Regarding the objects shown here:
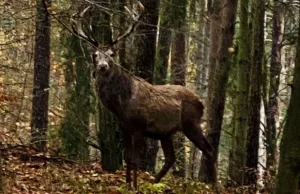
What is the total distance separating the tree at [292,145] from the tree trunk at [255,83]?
21.3 ft

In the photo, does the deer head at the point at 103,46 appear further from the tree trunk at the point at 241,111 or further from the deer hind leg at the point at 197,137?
the tree trunk at the point at 241,111

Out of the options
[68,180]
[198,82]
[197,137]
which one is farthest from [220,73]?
[198,82]

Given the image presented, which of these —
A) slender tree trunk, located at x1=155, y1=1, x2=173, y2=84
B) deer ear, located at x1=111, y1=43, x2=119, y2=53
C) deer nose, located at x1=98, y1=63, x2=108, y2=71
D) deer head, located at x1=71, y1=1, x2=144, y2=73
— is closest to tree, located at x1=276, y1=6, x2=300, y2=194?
deer head, located at x1=71, y1=1, x2=144, y2=73

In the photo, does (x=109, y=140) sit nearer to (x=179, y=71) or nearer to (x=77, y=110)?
(x=77, y=110)

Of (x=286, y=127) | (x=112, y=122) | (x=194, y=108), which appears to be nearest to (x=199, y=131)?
(x=194, y=108)

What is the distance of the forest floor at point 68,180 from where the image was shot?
9.89 meters

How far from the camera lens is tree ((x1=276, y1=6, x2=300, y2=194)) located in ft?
22.8

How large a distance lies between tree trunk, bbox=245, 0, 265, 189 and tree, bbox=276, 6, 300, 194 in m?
6.51

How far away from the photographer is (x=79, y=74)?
13703mm

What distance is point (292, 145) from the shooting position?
696 centimetres

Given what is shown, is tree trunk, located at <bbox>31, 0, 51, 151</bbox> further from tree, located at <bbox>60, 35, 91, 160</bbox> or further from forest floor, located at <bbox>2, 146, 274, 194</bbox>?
forest floor, located at <bbox>2, 146, 274, 194</bbox>

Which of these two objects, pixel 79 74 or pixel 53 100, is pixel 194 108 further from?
pixel 53 100

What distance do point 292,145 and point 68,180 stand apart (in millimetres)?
4437

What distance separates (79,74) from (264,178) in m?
4.86
